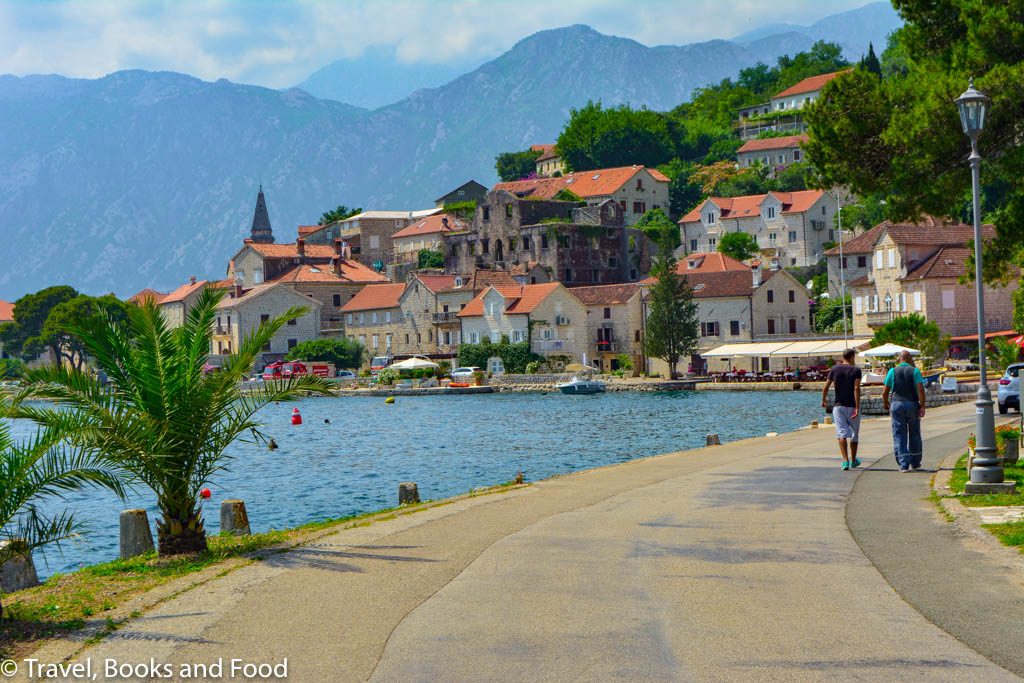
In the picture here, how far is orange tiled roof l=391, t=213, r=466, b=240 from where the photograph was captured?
138m

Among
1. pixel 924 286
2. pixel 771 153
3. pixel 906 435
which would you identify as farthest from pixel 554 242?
pixel 906 435

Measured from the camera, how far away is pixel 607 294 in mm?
109750

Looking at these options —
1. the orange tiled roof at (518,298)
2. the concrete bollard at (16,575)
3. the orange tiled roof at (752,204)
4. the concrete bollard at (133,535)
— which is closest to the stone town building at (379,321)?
the orange tiled roof at (518,298)

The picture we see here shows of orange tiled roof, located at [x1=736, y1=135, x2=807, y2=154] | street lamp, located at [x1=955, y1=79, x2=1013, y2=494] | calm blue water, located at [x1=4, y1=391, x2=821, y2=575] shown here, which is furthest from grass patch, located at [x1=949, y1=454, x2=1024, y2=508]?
orange tiled roof, located at [x1=736, y1=135, x2=807, y2=154]

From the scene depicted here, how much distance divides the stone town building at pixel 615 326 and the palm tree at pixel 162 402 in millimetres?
93497

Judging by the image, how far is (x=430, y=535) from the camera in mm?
14453

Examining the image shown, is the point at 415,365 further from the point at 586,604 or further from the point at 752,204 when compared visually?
the point at 586,604

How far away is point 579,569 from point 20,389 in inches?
265

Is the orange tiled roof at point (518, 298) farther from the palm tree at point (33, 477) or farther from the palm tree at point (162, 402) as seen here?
the palm tree at point (33, 477)

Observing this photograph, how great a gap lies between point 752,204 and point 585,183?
2179 centimetres

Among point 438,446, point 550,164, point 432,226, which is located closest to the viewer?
point 438,446

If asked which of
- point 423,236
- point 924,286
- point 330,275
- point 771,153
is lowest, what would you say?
point 924,286

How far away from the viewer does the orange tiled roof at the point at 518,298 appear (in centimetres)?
10744

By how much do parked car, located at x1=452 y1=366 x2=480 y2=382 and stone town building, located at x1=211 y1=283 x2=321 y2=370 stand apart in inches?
843
